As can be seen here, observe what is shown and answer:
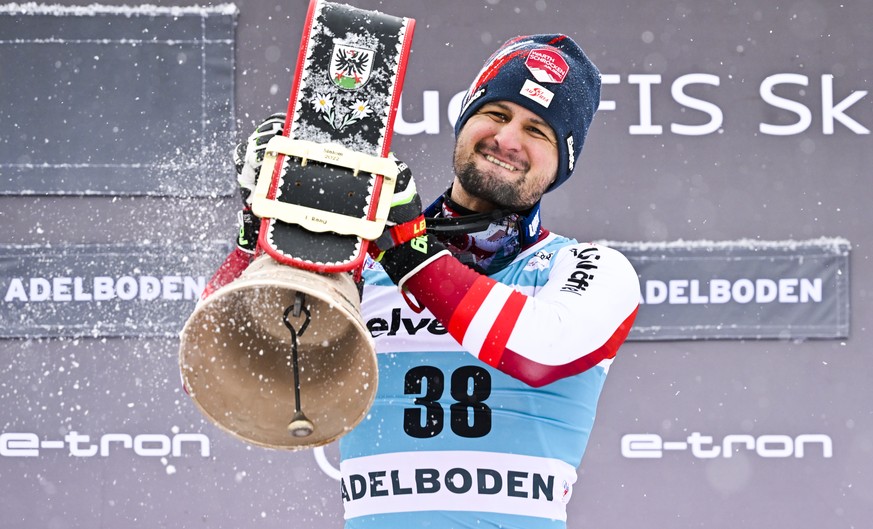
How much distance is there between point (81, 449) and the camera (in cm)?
374

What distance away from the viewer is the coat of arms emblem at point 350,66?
1.18 metres

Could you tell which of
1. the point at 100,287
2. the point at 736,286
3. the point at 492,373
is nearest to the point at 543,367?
the point at 492,373

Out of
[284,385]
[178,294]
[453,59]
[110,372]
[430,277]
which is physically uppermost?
[453,59]

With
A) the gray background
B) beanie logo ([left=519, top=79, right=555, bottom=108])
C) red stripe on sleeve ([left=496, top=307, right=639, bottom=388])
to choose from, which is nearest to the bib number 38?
red stripe on sleeve ([left=496, top=307, right=639, bottom=388])

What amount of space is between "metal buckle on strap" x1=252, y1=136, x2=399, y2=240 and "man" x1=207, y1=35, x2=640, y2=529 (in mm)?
407

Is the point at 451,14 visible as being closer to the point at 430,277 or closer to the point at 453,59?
the point at 453,59

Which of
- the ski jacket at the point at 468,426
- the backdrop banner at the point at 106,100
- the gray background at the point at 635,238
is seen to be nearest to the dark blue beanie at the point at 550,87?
the ski jacket at the point at 468,426

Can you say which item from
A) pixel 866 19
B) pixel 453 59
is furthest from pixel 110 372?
pixel 866 19

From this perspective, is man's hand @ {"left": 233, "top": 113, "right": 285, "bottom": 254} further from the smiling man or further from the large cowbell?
the smiling man

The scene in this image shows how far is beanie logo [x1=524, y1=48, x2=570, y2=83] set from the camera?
165 centimetres

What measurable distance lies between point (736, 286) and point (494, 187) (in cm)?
243

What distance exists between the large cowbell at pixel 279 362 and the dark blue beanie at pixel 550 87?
0.64 metres

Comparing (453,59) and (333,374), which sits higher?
(453,59)

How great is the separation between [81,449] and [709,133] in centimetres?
291
